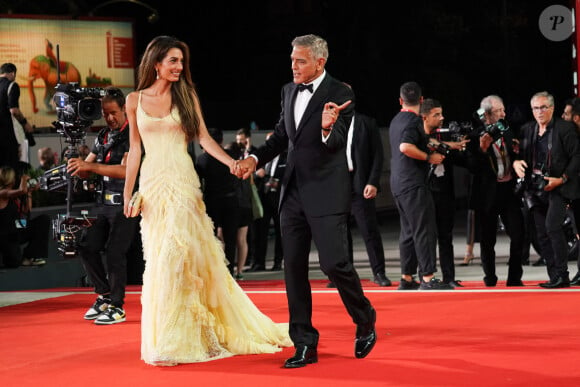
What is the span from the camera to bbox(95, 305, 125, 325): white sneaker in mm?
→ 8492

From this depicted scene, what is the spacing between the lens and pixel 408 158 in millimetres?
10102

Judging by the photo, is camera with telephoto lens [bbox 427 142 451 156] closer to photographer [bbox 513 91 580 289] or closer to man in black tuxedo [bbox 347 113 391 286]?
photographer [bbox 513 91 580 289]

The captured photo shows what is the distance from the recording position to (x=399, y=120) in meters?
Answer: 10.3

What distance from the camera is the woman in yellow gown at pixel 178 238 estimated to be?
6824mm

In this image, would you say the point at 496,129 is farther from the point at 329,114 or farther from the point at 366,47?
the point at 366,47

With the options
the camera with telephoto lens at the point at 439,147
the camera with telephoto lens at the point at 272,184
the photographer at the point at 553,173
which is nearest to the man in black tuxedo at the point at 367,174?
the camera with telephoto lens at the point at 439,147

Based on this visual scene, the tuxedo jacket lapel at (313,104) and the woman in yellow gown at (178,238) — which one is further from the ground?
the tuxedo jacket lapel at (313,104)

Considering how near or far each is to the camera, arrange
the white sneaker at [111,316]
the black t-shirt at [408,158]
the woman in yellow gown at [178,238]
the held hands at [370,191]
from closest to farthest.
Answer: the woman in yellow gown at [178,238]
the white sneaker at [111,316]
the black t-shirt at [408,158]
the held hands at [370,191]

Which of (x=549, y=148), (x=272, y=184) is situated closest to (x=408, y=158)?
(x=549, y=148)

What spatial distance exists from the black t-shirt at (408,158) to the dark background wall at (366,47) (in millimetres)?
19018

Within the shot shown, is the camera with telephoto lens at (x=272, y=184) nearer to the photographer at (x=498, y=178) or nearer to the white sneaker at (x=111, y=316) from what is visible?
the photographer at (x=498, y=178)

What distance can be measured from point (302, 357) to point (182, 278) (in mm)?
994

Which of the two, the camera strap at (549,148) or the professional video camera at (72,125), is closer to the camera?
the professional video camera at (72,125)

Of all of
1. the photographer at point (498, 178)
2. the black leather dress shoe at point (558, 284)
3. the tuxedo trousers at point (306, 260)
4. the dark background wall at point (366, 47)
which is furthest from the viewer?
the dark background wall at point (366, 47)
